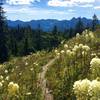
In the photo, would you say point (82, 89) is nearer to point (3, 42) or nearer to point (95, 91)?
point (95, 91)

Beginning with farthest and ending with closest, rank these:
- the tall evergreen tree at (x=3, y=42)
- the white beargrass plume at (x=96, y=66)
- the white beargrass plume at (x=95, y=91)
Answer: the tall evergreen tree at (x=3, y=42) → the white beargrass plume at (x=96, y=66) → the white beargrass plume at (x=95, y=91)

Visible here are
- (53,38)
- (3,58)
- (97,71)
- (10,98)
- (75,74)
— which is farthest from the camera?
(53,38)

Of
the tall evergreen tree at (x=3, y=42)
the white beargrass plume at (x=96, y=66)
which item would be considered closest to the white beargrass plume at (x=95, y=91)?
the white beargrass plume at (x=96, y=66)

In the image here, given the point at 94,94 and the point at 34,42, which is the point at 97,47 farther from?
the point at 34,42

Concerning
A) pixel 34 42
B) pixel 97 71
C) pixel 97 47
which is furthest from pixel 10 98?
pixel 34 42

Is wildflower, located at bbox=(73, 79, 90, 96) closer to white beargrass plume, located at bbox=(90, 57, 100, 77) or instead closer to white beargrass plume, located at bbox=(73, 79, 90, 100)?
white beargrass plume, located at bbox=(73, 79, 90, 100)

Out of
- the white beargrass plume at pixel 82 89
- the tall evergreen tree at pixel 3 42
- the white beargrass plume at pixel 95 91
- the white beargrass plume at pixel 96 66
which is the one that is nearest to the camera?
the white beargrass plume at pixel 95 91

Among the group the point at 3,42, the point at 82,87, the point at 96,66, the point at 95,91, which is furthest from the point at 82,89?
the point at 3,42

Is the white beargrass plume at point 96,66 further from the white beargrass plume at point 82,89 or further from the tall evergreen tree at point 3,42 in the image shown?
the tall evergreen tree at point 3,42

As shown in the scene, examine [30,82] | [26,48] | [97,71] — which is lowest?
[26,48]

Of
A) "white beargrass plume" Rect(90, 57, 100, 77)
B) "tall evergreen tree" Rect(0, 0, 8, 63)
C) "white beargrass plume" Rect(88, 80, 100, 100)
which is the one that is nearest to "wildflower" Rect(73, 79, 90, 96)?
"white beargrass plume" Rect(88, 80, 100, 100)

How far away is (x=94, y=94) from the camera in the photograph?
1004cm

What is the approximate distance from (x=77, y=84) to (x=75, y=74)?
27.0 ft

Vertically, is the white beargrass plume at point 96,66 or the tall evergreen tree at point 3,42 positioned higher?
the white beargrass plume at point 96,66
